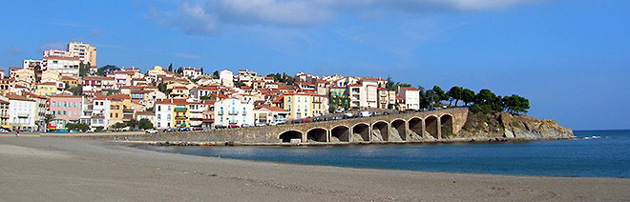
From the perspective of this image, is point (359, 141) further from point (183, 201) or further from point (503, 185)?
point (183, 201)

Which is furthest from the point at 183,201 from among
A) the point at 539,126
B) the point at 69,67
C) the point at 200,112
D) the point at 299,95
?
the point at 69,67

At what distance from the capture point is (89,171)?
21125 mm

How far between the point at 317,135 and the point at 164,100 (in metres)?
27.3

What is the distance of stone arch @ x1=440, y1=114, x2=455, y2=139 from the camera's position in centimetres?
9294

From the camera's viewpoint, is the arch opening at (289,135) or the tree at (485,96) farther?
the tree at (485,96)

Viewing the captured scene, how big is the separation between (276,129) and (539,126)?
5967cm

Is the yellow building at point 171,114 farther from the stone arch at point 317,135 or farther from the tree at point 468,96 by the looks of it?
the tree at point 468,96

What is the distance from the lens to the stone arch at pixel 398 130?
85119 mm

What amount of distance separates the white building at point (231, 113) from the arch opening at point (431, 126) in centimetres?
2980

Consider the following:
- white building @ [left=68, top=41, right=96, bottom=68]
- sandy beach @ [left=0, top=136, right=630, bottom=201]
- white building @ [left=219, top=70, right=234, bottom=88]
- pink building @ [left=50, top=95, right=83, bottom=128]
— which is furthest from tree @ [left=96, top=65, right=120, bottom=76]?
sandy beach @ [left=0, top=136, right=630, bottom=201]

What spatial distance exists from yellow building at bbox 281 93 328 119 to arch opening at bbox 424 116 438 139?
19.8 m

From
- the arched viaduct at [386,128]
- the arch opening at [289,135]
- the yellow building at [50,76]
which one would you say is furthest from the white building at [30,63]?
the arched viaduct at [386,128]

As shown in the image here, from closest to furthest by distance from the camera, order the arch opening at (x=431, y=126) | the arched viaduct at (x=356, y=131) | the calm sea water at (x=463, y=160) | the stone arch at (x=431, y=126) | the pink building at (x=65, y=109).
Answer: the calm sea water at (x=463, y=160)
the arched viaduct at (x=356, y=131)
the pink building at (x=65, y=109)
the stone arch at (x=431, y=126)
the arch opening at (x=431, y=126)

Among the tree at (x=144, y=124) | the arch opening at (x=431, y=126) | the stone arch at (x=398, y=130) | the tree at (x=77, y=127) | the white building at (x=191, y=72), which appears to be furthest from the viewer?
the white building at (x=191, y=72)
